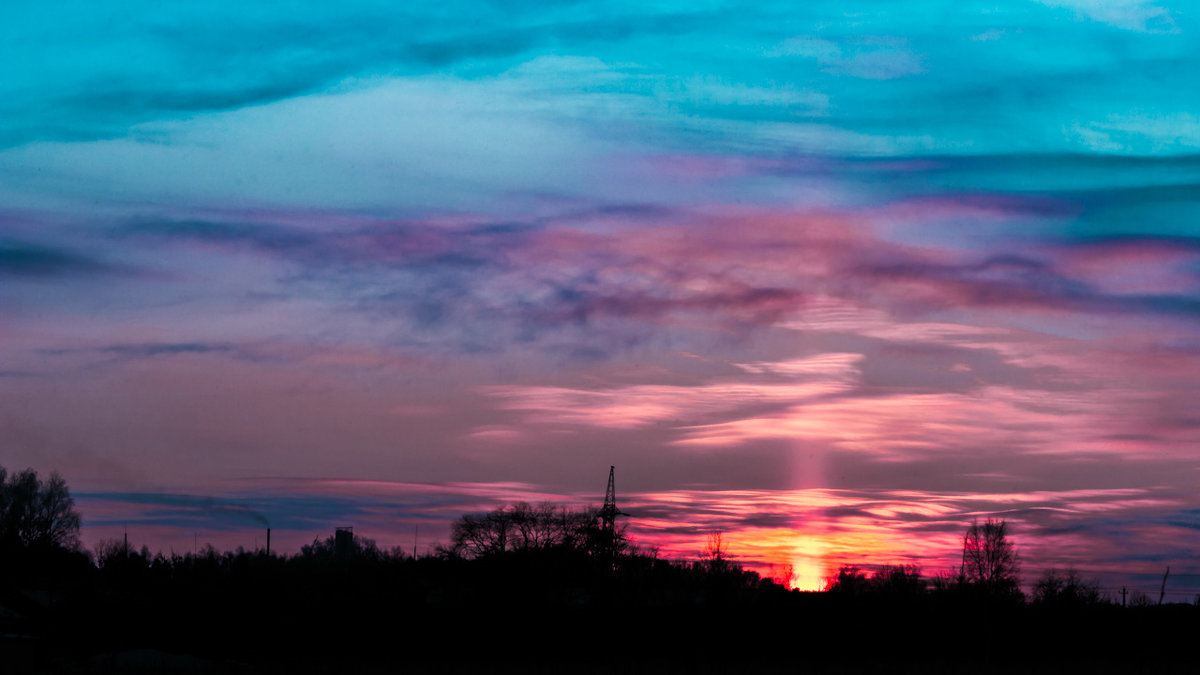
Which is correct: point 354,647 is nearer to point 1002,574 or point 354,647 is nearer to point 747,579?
point 747,579

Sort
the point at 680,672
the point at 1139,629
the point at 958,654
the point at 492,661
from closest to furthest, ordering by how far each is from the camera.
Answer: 1. the point at 680,672
2. the point at 492,661
3. the point at 958,654
4. the point at 1139,629

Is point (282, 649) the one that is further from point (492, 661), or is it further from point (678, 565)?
point (678, 565)

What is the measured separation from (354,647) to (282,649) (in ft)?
14.4

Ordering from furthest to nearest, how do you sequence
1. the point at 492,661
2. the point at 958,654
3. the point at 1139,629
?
1. the point at 1139,629
2. the point at 958,654
3. the point at 492,661

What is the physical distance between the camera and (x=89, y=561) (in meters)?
128

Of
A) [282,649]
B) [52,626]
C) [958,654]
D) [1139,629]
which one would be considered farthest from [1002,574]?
[52,626]

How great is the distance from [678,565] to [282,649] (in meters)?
58.4

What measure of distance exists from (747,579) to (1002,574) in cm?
3407

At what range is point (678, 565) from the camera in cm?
12681

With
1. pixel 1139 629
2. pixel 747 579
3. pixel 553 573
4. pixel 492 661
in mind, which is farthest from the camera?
pixel 747 579

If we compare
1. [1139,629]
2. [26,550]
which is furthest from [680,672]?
[26,550]

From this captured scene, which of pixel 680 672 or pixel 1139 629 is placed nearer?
pixel 680 672

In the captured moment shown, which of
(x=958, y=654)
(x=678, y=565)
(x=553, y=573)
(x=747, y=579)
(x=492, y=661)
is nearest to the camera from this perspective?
(x=492, y=661)

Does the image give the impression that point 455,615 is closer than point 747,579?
Yes
